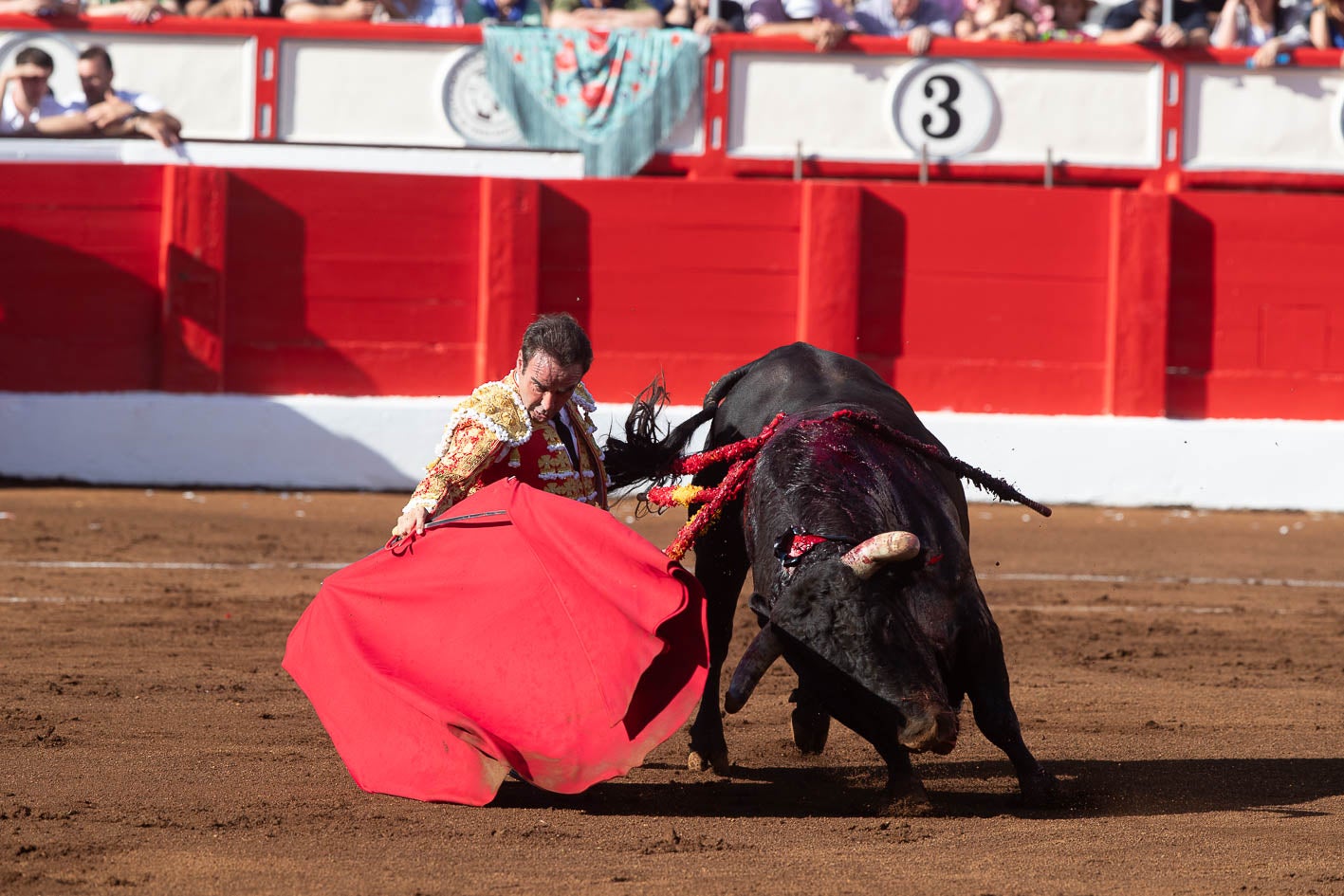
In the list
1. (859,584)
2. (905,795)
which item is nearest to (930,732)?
(859,584)

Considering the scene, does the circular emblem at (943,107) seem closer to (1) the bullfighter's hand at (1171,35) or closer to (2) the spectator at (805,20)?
(2) the spectator at (805,20)

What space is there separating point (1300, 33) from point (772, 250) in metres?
3.44

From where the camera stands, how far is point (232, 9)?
9672mm

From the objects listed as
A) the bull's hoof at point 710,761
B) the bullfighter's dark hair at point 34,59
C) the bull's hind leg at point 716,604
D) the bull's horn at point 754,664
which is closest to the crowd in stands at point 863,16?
the bullfighter's dark hair at point 34,59

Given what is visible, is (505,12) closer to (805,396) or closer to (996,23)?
(996,23)

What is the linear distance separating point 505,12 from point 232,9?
154 cm

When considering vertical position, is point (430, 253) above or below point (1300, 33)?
below

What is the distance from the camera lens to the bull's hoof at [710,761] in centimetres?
354

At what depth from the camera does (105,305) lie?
8.84 m

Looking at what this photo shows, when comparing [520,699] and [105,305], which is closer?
[520,699]

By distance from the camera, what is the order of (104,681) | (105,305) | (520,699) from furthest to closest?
(105,305) → (104,681) → (520,699)

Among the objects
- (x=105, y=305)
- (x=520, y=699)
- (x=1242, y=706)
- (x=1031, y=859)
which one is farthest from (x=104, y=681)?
(x=105, y=305)

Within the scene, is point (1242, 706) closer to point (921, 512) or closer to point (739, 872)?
point (921, 512)

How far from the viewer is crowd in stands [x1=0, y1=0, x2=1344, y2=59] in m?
9.47
